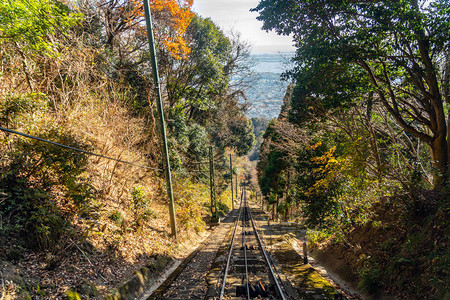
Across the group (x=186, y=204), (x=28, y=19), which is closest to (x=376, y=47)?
(x=28, y=19)

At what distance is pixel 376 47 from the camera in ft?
20.7

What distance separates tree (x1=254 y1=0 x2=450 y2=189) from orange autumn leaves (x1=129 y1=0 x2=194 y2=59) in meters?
10.7

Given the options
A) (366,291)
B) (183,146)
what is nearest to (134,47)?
(183,146)

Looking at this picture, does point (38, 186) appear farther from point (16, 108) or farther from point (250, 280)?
point (250, 280)

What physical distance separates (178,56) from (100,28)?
5.44 m

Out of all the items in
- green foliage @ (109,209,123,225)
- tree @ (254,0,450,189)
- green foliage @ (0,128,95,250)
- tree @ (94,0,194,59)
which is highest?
tree @ (94,0,194,59)

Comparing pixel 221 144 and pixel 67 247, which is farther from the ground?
pixel 221 144

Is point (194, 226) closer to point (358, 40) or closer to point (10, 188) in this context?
point (10, 188)

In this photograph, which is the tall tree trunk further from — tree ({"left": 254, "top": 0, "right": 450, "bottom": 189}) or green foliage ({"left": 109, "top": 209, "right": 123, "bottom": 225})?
green foliage ({"left": 109, "top": 209, "right": 123, "bottom": 225})

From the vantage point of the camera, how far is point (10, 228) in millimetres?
4812

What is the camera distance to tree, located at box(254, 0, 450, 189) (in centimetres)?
554

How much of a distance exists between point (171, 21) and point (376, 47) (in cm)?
1390

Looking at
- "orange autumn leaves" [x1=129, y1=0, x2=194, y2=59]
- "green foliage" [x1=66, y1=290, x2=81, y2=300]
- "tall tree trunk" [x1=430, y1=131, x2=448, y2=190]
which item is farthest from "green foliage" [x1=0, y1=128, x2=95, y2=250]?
"orange autumn leaves" [x1=129, y1=0, x2=194, y2=59]

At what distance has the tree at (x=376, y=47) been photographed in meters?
5.54
